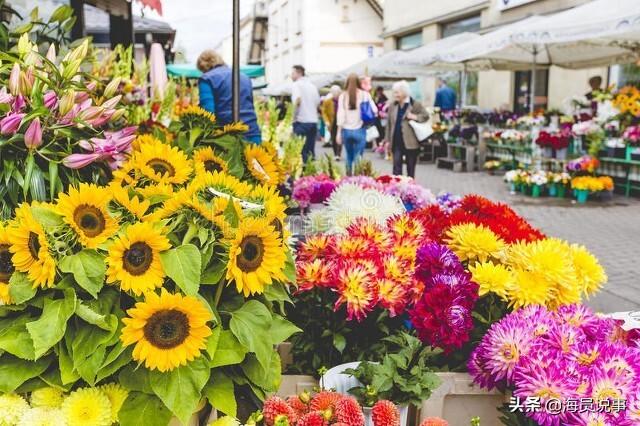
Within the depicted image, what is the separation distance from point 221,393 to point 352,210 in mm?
1266

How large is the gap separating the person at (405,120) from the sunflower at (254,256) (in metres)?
7.93

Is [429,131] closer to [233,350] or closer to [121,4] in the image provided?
[121,4]

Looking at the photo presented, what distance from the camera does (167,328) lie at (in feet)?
4.75

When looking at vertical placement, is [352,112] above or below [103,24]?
below

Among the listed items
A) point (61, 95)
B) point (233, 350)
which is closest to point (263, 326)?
point (233, 350)

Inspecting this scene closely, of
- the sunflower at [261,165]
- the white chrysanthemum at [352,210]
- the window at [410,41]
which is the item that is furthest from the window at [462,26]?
the sunflower at [261,165]

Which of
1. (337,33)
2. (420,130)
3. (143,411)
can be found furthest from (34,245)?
(337,33)

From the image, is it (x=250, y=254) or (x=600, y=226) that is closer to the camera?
(x=250, y=254)

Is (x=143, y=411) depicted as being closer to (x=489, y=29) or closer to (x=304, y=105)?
(x=304, y=105)

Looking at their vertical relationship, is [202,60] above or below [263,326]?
above

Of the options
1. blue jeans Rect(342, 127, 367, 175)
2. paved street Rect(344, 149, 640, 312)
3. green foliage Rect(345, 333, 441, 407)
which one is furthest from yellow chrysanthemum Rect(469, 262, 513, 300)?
blue jeans Rect(342, 127, 367, 175)

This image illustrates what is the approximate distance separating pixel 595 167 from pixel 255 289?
28.9 ft

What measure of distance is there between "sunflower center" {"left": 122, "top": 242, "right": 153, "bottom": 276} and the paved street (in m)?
3.71

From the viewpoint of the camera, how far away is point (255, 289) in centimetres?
157
